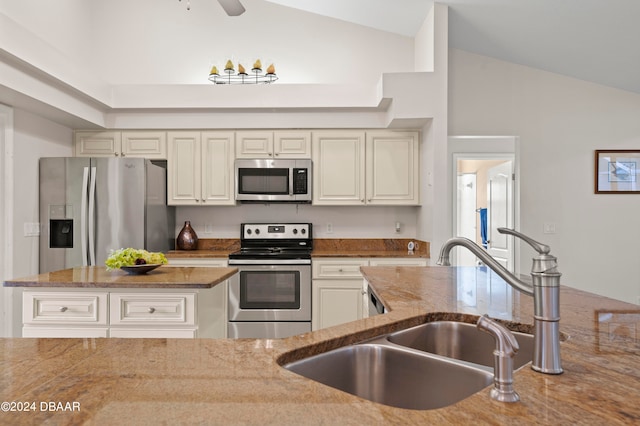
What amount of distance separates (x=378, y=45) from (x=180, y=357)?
14.0 ft

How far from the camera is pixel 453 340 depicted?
1375mm

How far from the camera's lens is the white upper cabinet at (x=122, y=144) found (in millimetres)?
4242

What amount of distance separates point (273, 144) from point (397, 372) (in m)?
3.40

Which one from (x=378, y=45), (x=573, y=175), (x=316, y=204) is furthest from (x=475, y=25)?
(x=316, y=204)

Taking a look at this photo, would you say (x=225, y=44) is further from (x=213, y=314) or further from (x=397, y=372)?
(x=397, y=372)

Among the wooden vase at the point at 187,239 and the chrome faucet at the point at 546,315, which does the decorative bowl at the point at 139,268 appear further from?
the chrome faucet at the point at 546,315

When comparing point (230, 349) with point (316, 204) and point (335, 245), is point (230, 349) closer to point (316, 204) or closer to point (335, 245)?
point (316, 204)

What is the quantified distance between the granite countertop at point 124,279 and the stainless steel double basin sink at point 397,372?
130cm

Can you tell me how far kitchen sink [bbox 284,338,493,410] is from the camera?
102 centimetres

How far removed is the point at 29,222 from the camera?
3.60 meters

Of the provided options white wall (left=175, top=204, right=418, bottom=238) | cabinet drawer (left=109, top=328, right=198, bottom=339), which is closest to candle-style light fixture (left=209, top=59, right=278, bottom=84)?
white wall (left=175, top=204, right=418, bottom=238)

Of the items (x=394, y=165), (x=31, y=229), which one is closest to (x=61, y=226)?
(x=31, y=229)

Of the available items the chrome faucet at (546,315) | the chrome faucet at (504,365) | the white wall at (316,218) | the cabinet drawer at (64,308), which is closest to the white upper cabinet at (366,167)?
the white wall at (316,218)

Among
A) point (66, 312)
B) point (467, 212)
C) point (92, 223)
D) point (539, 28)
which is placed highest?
point (539, 28)
